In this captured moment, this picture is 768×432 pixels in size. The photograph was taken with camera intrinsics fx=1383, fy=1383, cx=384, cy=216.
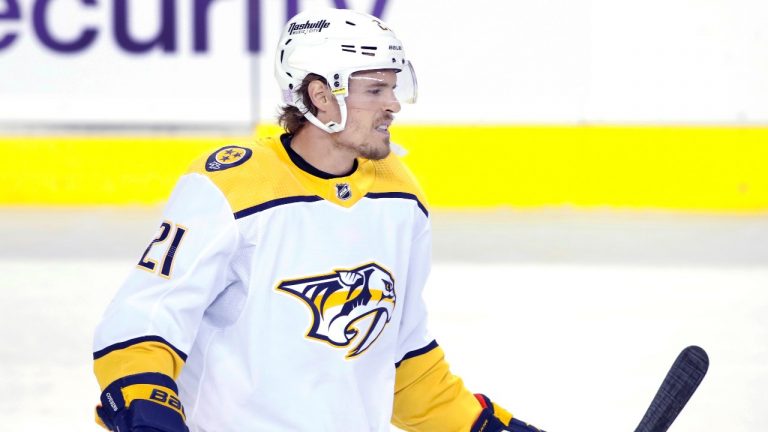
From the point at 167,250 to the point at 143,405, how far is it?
22cm

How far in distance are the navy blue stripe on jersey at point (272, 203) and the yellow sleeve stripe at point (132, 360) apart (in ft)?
0.65

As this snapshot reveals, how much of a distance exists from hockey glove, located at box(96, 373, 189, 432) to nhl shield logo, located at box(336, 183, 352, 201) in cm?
37

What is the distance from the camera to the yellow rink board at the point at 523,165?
21.7ft

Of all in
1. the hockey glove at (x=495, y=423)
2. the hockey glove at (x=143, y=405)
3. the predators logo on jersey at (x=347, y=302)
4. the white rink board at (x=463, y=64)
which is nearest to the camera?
the hockey glove at (x=143, y=405)

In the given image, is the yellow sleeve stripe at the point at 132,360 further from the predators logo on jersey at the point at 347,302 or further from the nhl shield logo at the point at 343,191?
the nhl shield logo at the point at 343,191

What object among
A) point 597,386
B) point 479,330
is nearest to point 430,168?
point 479,330

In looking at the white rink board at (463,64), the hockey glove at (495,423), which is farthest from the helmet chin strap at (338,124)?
the white rink board at (463,64)

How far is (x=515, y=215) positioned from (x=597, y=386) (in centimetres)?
285

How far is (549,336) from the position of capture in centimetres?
427

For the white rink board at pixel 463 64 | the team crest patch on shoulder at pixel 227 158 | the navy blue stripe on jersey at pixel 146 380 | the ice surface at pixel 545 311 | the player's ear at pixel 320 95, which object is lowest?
the ice surface at pixel 545 311

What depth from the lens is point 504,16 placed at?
21.6ft

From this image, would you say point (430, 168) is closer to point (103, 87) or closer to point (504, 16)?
point (504, 16)

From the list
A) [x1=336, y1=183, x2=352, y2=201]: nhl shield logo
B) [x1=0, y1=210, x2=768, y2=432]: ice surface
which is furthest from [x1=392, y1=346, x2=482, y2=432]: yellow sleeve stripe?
[x1=0, y1=210, x2=768, y2=432]: ice surface

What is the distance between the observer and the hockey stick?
1.91m
